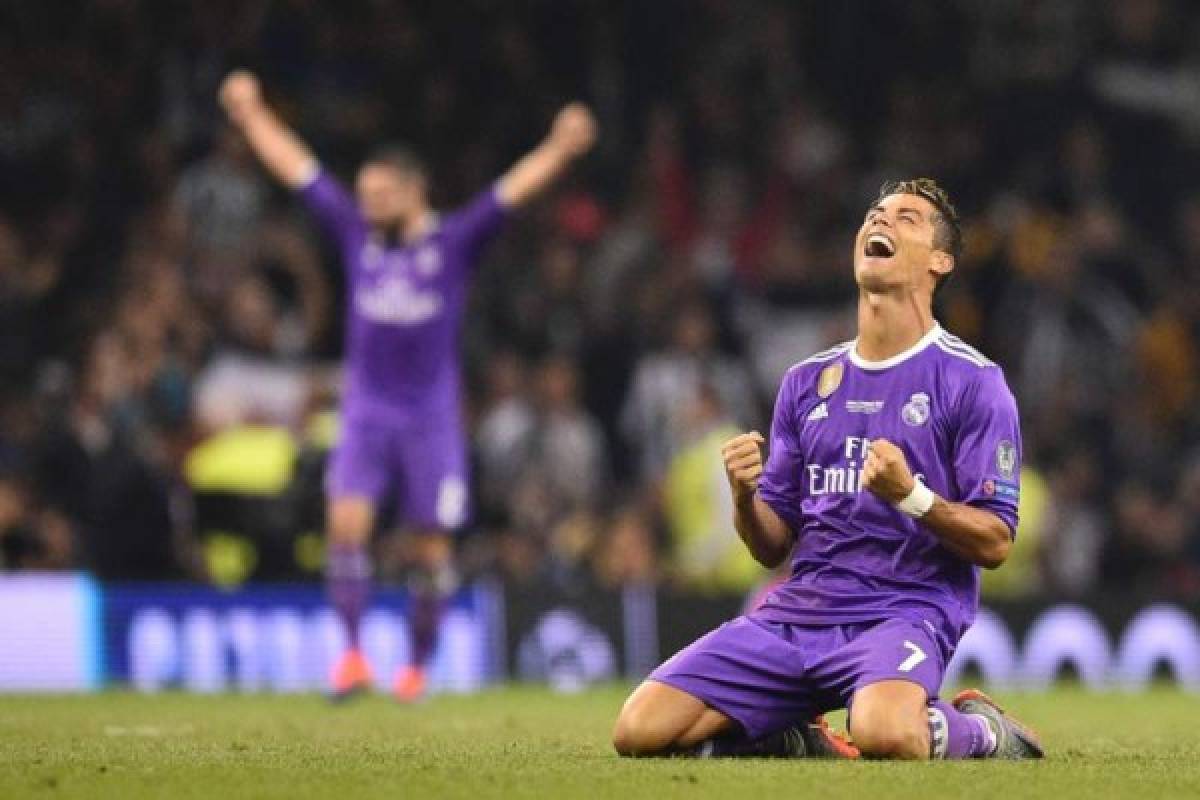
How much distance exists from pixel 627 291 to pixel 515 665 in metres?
3.80

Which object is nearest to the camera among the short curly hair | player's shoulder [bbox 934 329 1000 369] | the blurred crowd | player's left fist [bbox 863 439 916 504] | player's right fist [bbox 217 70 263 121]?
player's left fist [bbox 863 439 916 504]

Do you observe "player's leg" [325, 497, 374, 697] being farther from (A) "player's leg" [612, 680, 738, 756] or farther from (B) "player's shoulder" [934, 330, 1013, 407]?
(B) "player's shoulder" [934, 330, 1013, 407]

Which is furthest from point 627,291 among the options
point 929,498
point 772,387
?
point 929,498

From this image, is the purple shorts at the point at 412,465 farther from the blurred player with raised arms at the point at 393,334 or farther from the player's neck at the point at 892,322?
the player's neck at the point at 892,322

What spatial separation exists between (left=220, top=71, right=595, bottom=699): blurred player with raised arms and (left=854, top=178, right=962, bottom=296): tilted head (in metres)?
4.56

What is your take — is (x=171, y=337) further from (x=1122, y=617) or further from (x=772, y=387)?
(x=1122, y=617)

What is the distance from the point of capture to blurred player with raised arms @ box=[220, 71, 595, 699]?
484 inches

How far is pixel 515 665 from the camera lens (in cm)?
1473

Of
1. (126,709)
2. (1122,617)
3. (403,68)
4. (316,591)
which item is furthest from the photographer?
(403,68)

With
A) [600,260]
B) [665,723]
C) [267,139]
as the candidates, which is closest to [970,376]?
[665,723]

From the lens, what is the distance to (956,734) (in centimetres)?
739

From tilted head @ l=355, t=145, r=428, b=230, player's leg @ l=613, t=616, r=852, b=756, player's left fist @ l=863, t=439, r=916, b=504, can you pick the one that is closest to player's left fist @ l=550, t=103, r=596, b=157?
tilted head @ l=355, t=145, r=428, b=230

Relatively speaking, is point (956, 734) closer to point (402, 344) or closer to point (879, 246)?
point (879, 246)

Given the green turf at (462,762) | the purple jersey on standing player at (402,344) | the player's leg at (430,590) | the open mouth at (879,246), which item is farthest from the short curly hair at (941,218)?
the player's leg at (430,590)
